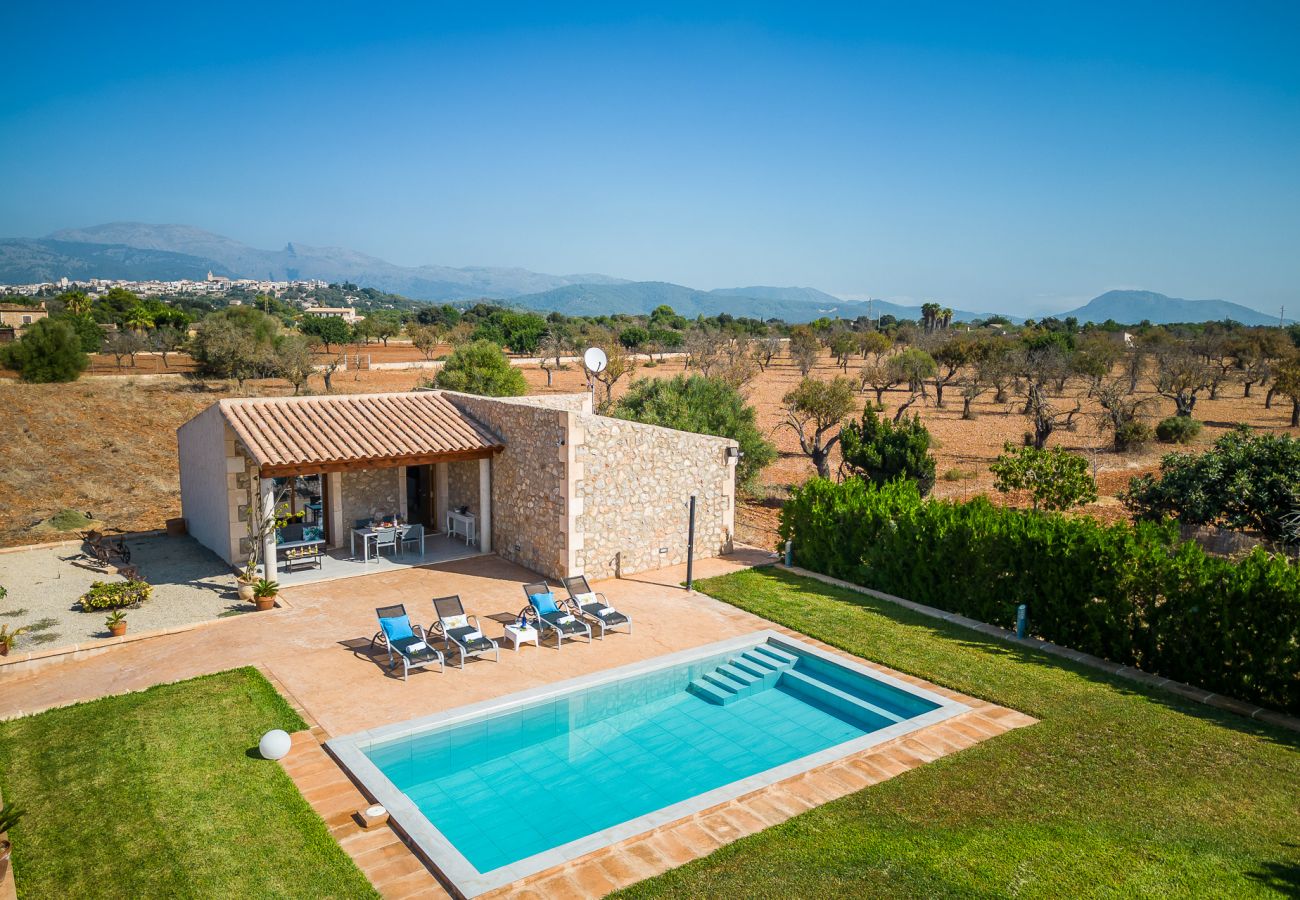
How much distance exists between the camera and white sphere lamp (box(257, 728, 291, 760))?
9.22 m

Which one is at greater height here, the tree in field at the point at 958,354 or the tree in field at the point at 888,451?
the tree in field at the point at 958,354

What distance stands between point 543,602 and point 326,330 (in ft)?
233

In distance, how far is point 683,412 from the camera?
24266 mm

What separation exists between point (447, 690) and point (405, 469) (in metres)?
8.93

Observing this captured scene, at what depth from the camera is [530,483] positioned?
54.4 feet

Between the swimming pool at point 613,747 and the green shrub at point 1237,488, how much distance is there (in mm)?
11017

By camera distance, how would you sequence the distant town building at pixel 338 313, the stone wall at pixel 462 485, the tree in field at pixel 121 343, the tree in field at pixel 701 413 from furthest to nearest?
1. the distant town building at pixel 338 313
2. the tree in field at pixel 121 343
3. the tree in field at pixel 701 413
4. the stone wall at pixel 462 485

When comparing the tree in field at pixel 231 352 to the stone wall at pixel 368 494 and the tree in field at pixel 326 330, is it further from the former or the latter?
the stone wall at pixel 368 494

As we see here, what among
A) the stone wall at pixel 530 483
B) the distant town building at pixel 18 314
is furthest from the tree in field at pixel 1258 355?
the distant town building at pixel 18 314

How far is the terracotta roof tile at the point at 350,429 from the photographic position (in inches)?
614

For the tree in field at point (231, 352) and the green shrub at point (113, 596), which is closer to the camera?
the green shrub at point (113, 596)

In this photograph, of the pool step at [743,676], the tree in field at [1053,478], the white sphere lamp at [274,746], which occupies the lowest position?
the pool step at [743,676]

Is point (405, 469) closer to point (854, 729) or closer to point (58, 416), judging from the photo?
point (854, 729)

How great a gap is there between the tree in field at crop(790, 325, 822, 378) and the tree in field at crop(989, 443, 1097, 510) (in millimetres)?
35243
